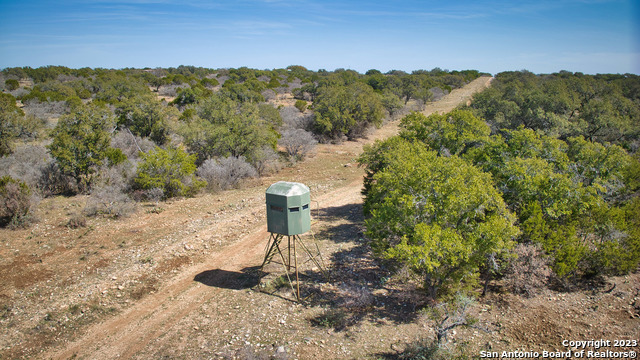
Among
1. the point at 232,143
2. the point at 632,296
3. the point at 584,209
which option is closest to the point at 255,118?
the point at 232,143

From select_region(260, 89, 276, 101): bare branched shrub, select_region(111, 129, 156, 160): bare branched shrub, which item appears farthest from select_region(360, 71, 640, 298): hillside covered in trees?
select_region(260, 89, 276, 101): bare branched shrub

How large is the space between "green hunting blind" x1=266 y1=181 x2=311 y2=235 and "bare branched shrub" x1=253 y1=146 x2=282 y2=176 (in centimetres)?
1463

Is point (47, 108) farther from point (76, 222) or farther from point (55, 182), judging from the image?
point (76, 222)

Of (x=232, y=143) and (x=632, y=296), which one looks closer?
(x=632, y=296)

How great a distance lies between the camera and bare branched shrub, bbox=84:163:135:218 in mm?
17328

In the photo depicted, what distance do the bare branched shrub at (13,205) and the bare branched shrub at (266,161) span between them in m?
13.0

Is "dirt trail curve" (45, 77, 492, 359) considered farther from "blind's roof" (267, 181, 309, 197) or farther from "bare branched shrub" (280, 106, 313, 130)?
"bare branched shrub" (280, 106, 313, 130)

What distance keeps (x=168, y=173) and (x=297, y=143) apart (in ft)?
40.4

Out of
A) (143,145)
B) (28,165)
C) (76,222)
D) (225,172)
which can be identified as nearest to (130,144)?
(143,145)

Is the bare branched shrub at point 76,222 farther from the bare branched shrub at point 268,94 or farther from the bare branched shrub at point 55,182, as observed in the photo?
the bare branched shrub at point 268,94

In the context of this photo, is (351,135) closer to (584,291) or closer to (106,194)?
(106,194)

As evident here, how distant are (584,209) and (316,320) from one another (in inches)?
407

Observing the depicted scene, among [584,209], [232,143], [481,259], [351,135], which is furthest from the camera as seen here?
[351,135]

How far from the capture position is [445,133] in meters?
18.4
